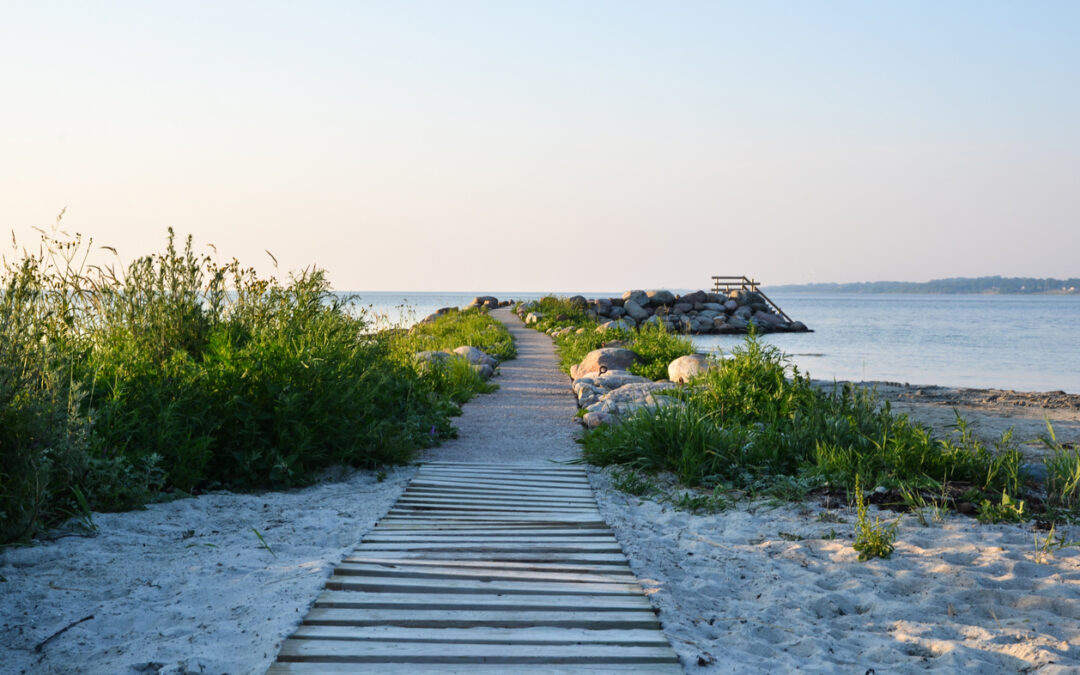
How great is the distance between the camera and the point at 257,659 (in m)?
2.77

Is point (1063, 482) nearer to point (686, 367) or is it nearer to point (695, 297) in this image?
point (686, 367)

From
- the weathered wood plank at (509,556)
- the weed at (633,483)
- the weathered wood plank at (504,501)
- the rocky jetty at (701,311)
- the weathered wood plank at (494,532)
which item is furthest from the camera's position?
the rocky jetty at (701,311)

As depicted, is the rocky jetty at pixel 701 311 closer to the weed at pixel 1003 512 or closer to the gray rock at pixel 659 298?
the gray rock at pixel 659 298

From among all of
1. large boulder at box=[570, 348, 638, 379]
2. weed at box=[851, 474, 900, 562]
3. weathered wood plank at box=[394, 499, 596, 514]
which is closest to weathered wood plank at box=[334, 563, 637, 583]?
weathered wood plank at box=[394, 499, 596, 514]

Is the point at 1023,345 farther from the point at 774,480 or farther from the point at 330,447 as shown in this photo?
the point at 330,447

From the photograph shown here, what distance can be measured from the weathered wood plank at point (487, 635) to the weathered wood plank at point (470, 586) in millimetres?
372

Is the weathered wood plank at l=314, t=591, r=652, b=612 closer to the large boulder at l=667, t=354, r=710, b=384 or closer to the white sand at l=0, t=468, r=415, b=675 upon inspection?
the white sand at l=0, t=468, r=415, b=675

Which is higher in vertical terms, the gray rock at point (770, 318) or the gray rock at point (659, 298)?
the gray rock at point (659, 298)

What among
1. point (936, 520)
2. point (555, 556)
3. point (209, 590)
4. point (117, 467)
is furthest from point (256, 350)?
point (936, 520)

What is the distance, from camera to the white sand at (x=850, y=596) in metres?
3.04

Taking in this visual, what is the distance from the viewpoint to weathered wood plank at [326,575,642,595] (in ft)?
11.1

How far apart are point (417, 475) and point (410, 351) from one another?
201 inches

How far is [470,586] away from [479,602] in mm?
175

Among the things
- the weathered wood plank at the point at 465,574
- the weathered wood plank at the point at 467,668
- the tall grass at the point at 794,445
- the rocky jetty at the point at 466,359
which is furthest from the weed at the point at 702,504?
the rocky jetty at the point at 466,359
